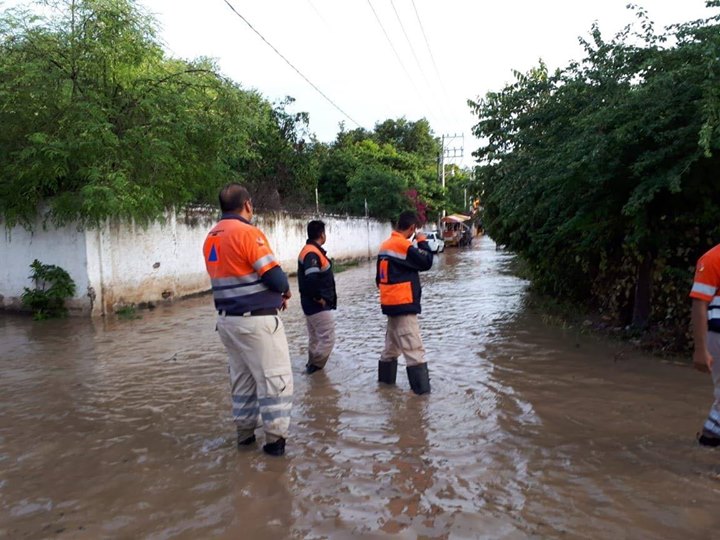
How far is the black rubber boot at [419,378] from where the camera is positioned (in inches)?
222

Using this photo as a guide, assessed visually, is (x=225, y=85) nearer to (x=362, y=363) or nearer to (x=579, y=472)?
(x=362, y=363)

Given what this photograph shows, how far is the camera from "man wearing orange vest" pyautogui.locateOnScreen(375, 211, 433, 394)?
5551 mm

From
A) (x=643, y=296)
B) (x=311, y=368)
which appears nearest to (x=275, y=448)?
(x=311, y=368)

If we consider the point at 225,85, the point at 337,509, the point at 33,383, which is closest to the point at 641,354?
the point at 337,509

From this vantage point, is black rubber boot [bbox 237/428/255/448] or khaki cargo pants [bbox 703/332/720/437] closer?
khaki cargo pants [bbox 703/332/720/437]

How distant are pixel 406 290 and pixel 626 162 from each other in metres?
2.82

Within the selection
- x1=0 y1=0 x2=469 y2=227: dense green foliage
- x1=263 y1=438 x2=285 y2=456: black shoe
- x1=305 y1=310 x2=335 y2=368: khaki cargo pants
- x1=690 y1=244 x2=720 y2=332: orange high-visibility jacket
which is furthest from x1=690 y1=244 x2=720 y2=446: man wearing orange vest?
x1=0 y1=0 x2=469 y2=227: dense green foliage

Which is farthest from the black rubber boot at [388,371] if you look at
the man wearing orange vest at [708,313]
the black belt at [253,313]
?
the man wearing orange vest at [708,313]

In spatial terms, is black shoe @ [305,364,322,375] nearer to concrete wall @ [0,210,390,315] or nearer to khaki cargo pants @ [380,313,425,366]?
khaki cargo pants @ [380,313,425,366]

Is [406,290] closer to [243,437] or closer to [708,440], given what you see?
[243,437]

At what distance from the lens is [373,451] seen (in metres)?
4.27

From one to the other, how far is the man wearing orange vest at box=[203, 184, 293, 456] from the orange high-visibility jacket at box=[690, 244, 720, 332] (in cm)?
260

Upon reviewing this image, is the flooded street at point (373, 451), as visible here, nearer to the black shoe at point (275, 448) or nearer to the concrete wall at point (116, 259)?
the black shoe at point (275, 448)

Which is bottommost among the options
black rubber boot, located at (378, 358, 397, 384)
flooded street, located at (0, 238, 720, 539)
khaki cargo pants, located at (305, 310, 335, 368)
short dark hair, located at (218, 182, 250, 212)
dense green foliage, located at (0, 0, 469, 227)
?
flooded street, located at (0, 238, 720, 539)
